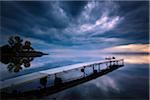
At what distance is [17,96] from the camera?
38.1 feet

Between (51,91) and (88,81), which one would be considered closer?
(51,91)

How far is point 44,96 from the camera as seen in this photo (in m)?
11.9

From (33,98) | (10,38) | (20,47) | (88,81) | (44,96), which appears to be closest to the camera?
(33,98)

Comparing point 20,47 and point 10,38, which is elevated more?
point 10,38

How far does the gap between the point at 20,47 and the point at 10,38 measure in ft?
22.0

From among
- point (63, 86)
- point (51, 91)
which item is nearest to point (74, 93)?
point (63, 86)

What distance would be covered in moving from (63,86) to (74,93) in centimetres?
149

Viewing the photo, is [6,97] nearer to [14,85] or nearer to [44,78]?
[14,85]

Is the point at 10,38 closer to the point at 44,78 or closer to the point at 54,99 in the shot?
the point at 44,78

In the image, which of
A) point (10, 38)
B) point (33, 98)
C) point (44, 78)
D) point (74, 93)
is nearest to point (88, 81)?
point (74, 93)

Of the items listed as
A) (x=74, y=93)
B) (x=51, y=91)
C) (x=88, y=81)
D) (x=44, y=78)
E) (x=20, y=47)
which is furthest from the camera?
(x=20, y=47)

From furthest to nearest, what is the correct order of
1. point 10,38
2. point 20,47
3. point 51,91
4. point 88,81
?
point 20,47, point 10,38, point 88,81, point 51,91

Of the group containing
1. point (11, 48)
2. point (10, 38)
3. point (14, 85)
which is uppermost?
point (10, 38)

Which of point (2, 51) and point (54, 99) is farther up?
point (2, 51)
